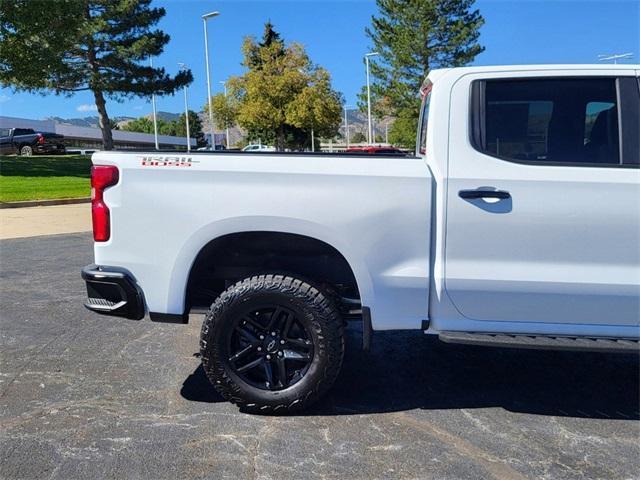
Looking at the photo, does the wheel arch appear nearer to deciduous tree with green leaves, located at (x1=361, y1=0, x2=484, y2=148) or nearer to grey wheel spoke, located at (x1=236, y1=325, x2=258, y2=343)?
grey wheel spoke, located at (x1=236, y1=325, x2=258, y2=343)

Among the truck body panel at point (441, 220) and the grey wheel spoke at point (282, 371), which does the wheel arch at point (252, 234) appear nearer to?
the truck body panel at point (441, 220)

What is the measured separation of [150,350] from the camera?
4699mm

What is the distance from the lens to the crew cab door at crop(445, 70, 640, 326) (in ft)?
10.3

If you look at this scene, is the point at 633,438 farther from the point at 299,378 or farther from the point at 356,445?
the point at 299,378

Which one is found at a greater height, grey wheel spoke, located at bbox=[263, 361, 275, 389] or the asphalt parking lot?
grey wheel spoke, located at bbox=[263, 361, 275, 389]

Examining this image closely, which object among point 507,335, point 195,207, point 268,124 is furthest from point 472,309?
point 268,124

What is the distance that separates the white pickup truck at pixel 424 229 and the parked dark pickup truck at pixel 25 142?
36198 mm

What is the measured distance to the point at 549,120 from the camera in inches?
134

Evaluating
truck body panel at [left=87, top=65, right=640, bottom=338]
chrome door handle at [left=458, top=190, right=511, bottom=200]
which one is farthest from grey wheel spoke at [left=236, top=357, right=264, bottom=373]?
chrome door handle at [left=458, top=190, right=511, bottom=200]

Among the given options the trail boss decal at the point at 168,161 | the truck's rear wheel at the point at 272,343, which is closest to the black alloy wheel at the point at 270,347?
the truck's rear wheel at the point at 272,343

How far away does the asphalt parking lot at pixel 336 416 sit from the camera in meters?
2.97

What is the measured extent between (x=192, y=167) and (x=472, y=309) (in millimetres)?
1797

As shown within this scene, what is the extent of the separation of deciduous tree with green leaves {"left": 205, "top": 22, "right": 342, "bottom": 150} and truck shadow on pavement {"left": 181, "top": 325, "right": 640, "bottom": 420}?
113 feet

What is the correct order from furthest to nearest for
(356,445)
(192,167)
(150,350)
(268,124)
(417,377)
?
(268,124)
(150,350)
(417,377)
(192,167)
(356,445)
